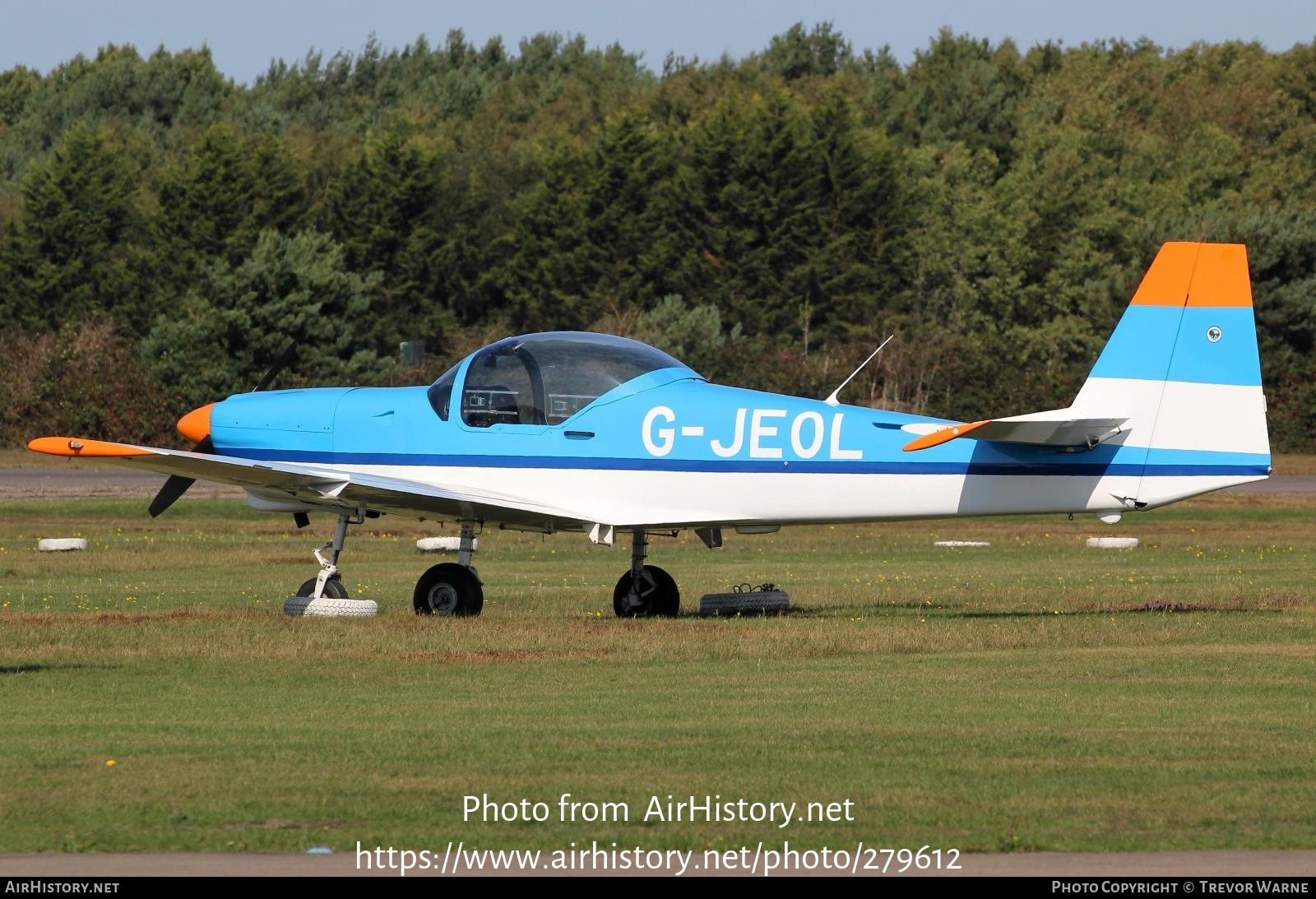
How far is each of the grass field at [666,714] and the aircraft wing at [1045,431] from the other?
1.44 metres

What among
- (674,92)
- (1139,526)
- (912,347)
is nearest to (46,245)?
(674,92)

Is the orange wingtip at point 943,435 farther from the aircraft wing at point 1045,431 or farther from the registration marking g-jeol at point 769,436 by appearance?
the registration marking g-jeol at point 769,436

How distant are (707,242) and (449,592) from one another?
177ft

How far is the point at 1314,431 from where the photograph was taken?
51.2m

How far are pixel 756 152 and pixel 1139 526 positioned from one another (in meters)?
40.5

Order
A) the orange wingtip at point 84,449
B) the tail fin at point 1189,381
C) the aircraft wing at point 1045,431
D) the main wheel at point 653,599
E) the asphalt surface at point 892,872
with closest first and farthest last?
the asphalt surface at point 892,872, the orange wingtip at point 84,449, the aircraft wing at point 1045,431, the tail fin at point 1189,381, the main wheel at point 653,599

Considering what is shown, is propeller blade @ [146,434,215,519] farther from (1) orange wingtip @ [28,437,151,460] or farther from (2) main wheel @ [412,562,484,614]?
(2) main wheel @ [412,562,484,614]

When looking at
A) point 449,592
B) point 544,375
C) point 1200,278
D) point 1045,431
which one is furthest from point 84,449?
point 1200,278

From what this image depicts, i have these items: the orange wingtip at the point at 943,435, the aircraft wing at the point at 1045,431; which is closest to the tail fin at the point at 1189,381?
the aircraft wing at the point at 1045,431

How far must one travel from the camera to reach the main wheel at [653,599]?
52.3 ft

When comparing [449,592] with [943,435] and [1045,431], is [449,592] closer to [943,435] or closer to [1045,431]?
[943,435]

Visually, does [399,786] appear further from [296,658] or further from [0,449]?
[0,449]

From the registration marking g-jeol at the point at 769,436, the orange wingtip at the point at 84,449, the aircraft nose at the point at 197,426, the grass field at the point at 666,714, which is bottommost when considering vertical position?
the grass field at the point at 666,714

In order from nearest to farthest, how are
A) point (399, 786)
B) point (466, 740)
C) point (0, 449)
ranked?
point (399, 786) < point (466, 740) < point (0, 449)
